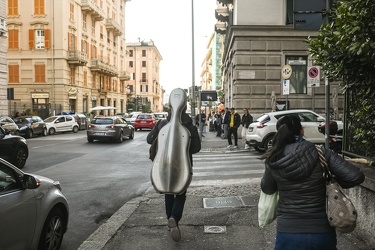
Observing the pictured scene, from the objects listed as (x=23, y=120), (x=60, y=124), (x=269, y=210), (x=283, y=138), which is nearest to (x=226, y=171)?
(x=269, y=210)

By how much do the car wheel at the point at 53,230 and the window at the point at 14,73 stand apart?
44057 mm

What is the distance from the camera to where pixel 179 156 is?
486 centimetres

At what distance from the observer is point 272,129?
13.9 meters

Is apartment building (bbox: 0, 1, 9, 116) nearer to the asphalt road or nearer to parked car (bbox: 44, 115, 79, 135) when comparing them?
parked car (bbox: 44, 115, 79, 135)

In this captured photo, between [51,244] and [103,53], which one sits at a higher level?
[103,53]

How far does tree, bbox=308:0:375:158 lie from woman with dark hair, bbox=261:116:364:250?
1.46 meters

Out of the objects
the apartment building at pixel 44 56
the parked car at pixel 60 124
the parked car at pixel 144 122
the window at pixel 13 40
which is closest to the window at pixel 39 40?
the apartment building at pixel 44 56

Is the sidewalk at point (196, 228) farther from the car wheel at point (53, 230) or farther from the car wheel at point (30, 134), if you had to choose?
the car wheel at point (30, 134)

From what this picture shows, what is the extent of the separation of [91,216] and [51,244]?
1.98m

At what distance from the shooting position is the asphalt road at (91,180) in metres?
6.14

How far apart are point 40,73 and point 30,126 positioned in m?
20.0

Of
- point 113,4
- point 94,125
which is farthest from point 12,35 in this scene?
point 94,125

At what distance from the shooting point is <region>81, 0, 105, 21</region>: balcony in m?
50.2

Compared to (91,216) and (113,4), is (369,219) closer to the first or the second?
(91,216)
